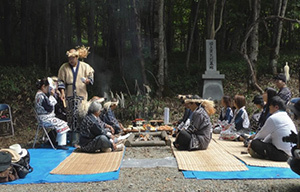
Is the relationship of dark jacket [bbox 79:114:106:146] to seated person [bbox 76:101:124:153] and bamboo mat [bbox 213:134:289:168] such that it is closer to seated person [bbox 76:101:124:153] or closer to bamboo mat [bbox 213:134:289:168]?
seated person [bbox 76:101:124:153]

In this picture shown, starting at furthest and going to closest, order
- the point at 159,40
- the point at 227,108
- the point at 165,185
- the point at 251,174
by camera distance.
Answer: the point at 159,40 < the point at 227,108 < the point at 251,174 < the point at 165,185

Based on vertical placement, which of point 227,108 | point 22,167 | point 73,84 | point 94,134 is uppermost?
point 73,84

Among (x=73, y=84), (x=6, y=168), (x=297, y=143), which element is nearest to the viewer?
(x=297, y=143)

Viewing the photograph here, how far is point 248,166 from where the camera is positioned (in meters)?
4.45

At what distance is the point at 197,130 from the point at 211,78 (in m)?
6.09

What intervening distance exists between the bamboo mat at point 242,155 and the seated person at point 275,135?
12 cm

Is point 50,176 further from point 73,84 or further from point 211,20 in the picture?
point 211,20

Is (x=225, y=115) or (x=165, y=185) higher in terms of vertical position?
(x=225, y=115)

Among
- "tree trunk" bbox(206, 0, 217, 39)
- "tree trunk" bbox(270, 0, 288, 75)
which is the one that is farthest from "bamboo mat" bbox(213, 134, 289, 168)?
"tree trunk" bbox(270, 0, 288, 75)

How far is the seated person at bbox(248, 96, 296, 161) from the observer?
4.46 meters

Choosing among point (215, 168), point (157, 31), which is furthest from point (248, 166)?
point (157, 31)

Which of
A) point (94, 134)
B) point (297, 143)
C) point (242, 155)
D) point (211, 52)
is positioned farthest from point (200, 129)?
point (211, 52)

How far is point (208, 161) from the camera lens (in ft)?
15.5

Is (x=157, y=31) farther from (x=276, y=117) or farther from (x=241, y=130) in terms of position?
(x=276, y=117)
